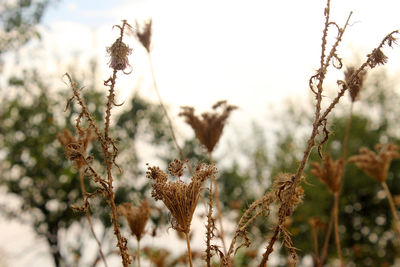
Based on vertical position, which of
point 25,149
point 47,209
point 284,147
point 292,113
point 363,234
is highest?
point 292,113

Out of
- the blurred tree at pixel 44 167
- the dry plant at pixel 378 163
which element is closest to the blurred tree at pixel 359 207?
the blurred tree at pixel 44 167

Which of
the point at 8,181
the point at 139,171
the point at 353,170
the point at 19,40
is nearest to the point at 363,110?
the point at 353,170

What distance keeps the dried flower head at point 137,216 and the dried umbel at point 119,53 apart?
125 cm

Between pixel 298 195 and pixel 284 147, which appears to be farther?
pixel 284 147

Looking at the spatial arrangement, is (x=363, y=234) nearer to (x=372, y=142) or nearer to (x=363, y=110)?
(x=372, y=142)

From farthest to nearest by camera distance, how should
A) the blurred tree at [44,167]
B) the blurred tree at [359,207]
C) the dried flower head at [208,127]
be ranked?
the blurred tree at [359,207]
the blurred tree at [44,167]
the dried flower head at [208,127]

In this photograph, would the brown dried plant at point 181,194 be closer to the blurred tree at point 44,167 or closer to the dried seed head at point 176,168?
the dried seed head at point 176,168

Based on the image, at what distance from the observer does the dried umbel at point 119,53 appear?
1449 mm

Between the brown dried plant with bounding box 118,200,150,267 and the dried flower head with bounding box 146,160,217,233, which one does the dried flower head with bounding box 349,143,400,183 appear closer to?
the brown dried plant with bounding box 118,200,150,267

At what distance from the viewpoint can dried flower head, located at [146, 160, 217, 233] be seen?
1.50 m

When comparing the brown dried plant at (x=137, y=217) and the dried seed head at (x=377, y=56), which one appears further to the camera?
the brown dried plant at (x=137, y=217)

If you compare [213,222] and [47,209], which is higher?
[47,209]

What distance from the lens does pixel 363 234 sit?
29266 millimetres

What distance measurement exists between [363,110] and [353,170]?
250 inches
